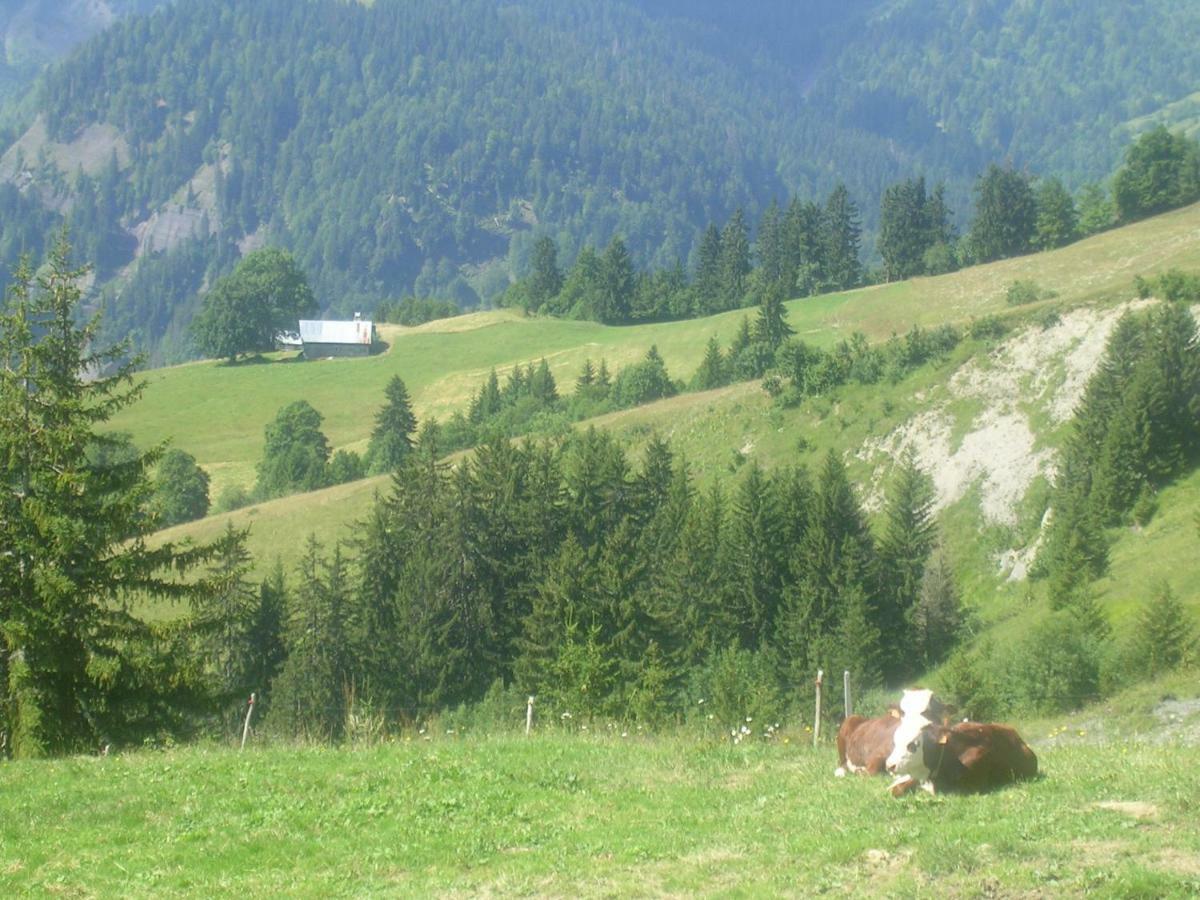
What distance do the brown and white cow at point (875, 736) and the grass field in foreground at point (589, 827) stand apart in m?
0.33

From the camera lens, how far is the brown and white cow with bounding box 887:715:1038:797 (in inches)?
431

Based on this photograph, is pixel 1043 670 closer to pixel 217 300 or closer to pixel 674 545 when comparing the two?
pixel 674 545

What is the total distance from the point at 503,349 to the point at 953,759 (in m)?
Result: 134

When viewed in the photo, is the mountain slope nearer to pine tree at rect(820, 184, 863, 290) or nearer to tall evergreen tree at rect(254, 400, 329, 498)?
tall evergreen tree at rect(254, 400, 329, 498)

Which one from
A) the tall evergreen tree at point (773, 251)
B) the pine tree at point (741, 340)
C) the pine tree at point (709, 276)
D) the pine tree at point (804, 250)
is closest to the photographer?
the pine tree at point (741, 340)

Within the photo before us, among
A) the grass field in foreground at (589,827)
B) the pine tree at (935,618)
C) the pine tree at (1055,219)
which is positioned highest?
the pine tree at (1055,219)

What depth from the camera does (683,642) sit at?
49.9 metres

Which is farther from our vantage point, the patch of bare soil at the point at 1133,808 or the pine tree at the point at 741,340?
the pine tree at the point at 741,340

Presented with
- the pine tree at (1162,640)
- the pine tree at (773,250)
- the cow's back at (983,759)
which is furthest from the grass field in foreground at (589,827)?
the pine tree at (773,250)

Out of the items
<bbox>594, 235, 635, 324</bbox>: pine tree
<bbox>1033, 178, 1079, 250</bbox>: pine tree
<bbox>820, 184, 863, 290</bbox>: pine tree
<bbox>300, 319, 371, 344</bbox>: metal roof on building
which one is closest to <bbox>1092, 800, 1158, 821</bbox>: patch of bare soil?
<bbox>1033, 178, 1079, 250</bbox>: pine tree

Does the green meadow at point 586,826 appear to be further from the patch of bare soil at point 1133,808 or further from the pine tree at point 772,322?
the pine tree at point 772,322

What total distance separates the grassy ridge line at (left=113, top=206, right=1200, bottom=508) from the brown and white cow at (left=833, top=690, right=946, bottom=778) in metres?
70.8

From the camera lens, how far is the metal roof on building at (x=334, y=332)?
160 m

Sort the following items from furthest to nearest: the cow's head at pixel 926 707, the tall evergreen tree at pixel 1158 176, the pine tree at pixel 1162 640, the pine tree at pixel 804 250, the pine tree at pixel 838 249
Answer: the pine tree at pixel 804 250, the pine tree at pixel 838 249, the tall evergreen tree at pixel 1158 176, the pine tree at pixel 1162 640, the cow's head at pixel 926 707
